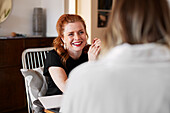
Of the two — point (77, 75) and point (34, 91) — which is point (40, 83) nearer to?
point (34, 91)

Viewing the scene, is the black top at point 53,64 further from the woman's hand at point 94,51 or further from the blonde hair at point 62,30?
the woman's hand at point 94,51

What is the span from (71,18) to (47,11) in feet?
7.27

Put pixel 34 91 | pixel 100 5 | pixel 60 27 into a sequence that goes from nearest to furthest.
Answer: pixel 34 91, pixel 60 27, pixel 100 5

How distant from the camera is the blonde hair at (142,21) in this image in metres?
0.75

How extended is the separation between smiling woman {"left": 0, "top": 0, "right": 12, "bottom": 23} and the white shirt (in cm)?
325

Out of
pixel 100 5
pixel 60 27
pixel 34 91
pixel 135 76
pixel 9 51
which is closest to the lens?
pixel 135 76

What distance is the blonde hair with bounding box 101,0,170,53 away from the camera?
2.45 ft

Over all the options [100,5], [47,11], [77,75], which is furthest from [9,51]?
[77,75]

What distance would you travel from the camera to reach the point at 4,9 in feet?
12.3

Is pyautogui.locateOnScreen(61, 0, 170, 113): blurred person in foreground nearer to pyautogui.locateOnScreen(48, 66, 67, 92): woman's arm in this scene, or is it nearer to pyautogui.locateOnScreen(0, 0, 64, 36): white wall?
pyautogui.locateOnScreen(48, 66, 67, 92): woman's arm

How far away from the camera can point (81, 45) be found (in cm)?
205

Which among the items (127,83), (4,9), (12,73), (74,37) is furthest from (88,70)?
(4,9)

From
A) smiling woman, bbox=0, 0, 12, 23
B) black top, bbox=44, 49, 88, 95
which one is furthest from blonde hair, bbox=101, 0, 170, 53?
smiling woman, bbox=0, 0, 12, 23

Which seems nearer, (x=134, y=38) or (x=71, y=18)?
(x=134, y=38)
